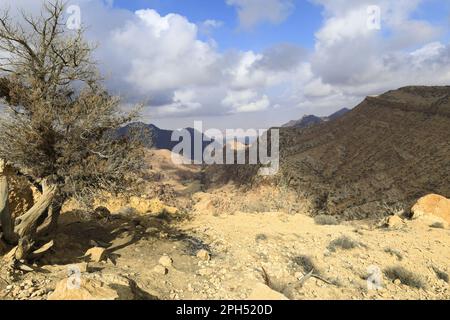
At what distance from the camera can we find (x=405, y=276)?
9.43 metres

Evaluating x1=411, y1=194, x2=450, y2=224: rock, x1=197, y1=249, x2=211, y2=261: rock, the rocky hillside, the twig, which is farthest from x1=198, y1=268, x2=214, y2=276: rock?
the rocky hillside

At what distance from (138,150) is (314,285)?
4.96 metres

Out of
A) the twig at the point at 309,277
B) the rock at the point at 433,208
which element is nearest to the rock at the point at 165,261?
the twig at the point at 309,277

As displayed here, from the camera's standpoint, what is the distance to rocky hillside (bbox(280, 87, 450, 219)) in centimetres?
3225

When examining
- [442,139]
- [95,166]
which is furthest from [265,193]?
[95,166]

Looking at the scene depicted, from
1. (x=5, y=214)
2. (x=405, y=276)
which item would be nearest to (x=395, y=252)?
(x=405, y=276)

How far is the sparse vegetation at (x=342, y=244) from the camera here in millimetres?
11016

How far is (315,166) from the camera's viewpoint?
39406 millimetres

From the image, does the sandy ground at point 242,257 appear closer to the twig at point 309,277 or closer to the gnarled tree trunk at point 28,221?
the twig at point 309,277

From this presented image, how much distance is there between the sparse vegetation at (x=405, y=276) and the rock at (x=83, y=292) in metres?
6.97

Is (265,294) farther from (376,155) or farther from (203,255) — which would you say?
(376,155)

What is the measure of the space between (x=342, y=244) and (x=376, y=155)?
3040cm

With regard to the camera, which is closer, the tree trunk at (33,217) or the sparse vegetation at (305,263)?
the tree trunk at (33,217)
